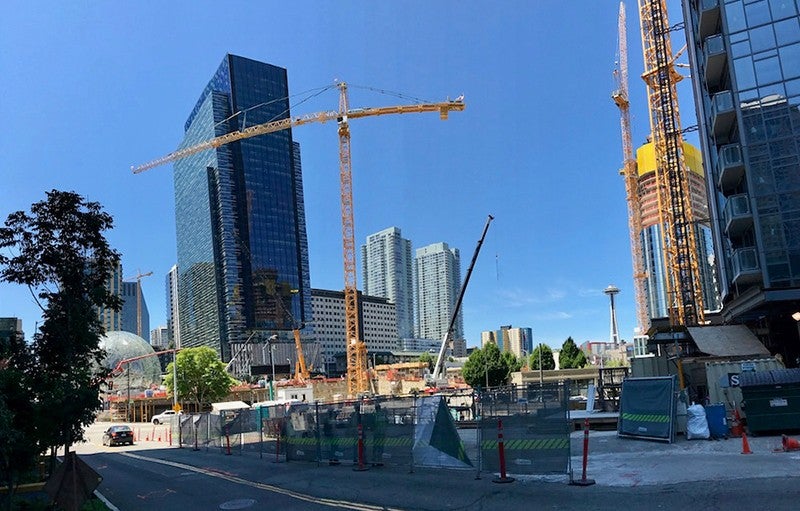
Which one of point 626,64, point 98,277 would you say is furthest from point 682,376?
point 626,64

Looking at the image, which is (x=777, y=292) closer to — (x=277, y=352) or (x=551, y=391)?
(x=551, y=391)

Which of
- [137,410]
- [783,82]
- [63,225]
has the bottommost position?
[137,410]

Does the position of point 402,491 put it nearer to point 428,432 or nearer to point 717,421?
point 428,432

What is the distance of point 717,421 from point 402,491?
10377 mm

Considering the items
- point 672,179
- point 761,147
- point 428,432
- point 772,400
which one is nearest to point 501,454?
point 428,432

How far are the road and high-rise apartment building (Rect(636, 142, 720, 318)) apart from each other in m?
81.0

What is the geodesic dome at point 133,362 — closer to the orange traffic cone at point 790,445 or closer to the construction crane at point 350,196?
the construction crane at point 350,196

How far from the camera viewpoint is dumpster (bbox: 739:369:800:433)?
60.4ft

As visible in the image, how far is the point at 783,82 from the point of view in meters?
30.2

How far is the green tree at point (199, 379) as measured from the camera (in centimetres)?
8538

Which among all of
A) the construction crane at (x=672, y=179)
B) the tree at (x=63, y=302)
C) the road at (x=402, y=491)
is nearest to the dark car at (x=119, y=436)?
the road at (x=402, y=491)

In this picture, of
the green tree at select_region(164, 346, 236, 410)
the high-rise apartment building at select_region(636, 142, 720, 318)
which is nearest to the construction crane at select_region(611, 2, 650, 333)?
the high-rise apartment building at select_region(636, 142, 720, 318)

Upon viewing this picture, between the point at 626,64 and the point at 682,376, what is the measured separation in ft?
350

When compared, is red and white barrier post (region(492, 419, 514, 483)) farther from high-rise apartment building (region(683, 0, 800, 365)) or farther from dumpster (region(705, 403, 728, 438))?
high-rise apartment building (region(683, 0, 800, 365))
